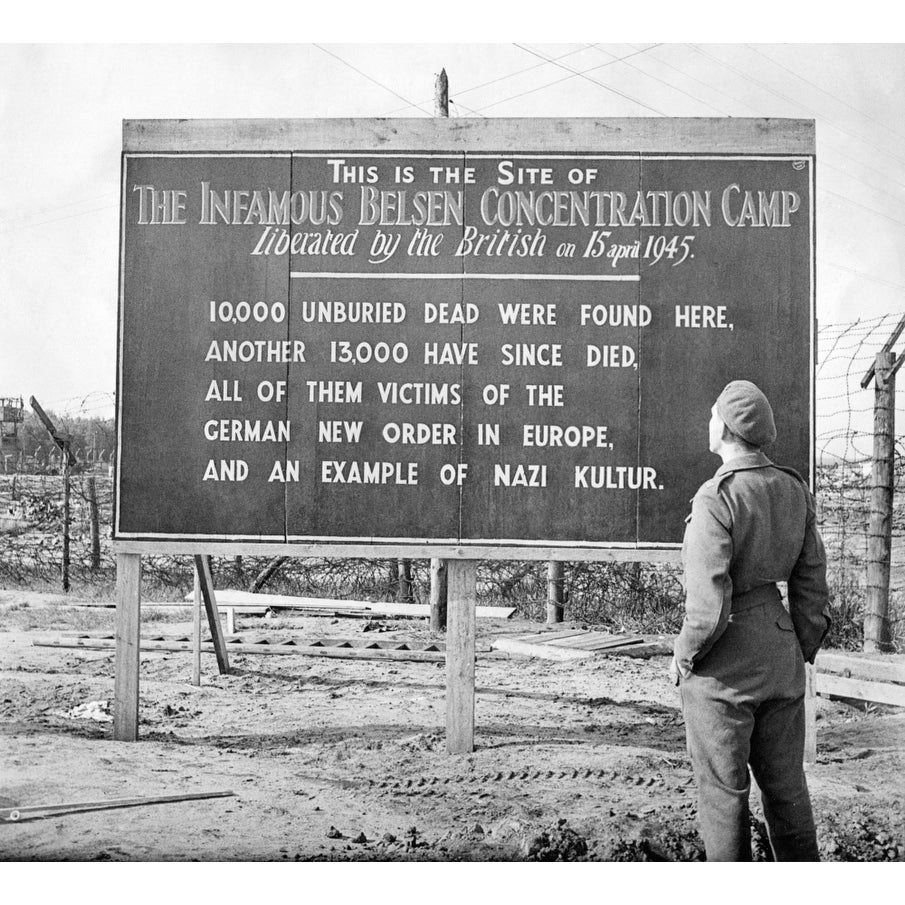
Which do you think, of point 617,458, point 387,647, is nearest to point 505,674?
point 387,647

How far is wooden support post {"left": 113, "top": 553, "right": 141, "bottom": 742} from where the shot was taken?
5949 millimetres

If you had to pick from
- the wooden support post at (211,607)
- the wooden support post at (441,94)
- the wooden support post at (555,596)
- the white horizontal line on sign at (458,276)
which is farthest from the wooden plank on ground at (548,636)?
the wooden support post at (441,94)

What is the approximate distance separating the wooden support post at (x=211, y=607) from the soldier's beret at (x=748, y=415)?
174 inches

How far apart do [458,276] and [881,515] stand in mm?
4796

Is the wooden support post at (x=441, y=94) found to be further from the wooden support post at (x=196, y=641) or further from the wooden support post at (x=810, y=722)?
the wooden support post at (x=810, y=722)

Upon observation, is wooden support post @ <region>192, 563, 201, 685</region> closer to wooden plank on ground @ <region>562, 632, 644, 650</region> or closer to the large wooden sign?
the large wooden sign

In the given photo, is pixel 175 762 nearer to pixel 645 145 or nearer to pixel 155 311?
pixel 155 311

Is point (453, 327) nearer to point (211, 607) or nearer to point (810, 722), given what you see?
point (810, 722)

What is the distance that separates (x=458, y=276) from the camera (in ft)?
19.0

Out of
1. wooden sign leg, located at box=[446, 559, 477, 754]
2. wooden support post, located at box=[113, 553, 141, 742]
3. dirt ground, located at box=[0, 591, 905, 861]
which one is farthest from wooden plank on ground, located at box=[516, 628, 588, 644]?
wooden support post, located at box=[113, 553, 141, 742]

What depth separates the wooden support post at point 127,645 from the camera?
19.5 feet

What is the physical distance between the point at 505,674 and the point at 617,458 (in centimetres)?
361

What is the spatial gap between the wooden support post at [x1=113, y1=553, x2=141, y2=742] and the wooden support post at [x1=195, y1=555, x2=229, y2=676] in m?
1.23

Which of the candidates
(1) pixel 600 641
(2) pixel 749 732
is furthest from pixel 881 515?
(2) pixel 749 732
